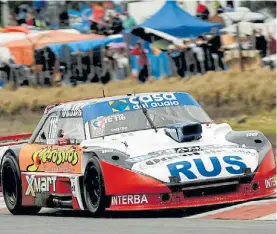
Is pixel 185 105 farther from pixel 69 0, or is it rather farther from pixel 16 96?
pixel 69 0

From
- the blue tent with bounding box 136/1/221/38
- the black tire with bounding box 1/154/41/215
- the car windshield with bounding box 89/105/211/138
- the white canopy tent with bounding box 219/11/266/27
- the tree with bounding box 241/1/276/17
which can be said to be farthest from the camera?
the tree with bounding box 241/1/276/17

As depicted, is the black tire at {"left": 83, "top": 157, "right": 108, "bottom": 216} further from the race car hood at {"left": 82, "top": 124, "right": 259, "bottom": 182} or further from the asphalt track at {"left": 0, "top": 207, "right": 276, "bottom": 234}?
the race car hood at {"left": 82, "top": 124, "right": 259, "bottom": 182}

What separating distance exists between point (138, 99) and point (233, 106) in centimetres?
1062

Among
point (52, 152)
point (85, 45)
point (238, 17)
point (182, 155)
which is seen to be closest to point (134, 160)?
point (182, 155)

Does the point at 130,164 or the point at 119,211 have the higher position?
the point at 130,164

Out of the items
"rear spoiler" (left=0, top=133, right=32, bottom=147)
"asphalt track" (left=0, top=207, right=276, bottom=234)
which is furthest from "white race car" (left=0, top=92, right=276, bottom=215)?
"rear spoiler" (left=0, top=133, right=32, bottom=147)

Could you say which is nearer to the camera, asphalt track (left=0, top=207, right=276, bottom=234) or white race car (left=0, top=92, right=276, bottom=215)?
asphalt track (left=0, top=207, right=276, bottom=234)

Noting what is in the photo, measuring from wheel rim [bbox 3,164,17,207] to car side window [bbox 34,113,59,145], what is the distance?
459 mm

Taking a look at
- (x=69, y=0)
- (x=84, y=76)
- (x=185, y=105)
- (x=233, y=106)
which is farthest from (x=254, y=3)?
(x=185, y=105)

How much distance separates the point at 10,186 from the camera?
37.1 ft

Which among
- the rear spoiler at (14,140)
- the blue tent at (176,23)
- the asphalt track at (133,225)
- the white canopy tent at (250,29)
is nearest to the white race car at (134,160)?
the asphalt track at (133,225)

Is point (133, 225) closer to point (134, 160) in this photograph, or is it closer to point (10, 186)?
point (134, 160)

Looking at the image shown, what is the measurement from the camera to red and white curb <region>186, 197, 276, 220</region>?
8875 mm

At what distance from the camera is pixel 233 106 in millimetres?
21109
